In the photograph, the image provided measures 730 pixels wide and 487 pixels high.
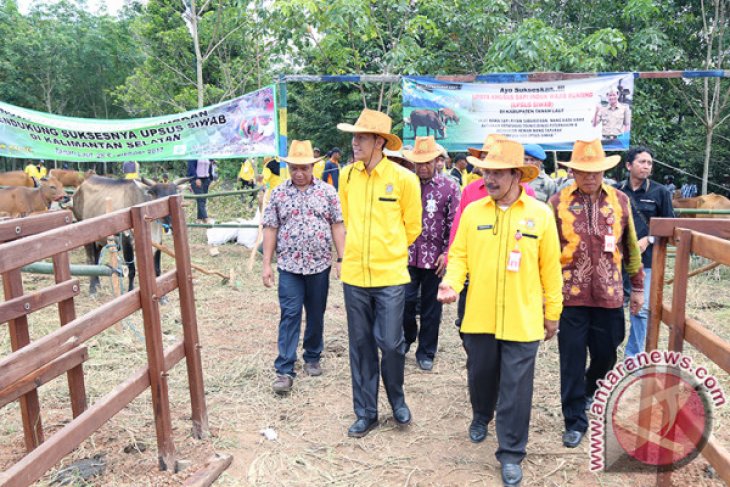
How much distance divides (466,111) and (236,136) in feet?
10.1

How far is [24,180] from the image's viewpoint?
16.5 m

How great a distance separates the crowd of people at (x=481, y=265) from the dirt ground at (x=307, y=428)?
17 centimetres

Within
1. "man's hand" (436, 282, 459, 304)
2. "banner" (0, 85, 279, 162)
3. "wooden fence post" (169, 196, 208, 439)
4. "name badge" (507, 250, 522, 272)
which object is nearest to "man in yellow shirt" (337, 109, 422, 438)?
"man's hand" (436, 282, 459, 304)

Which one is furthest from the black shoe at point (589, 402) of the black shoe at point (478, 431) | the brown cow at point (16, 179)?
the brown cow at point (16, 179)

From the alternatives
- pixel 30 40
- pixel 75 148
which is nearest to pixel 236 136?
pixel 75 148

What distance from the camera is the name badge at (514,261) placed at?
314cm

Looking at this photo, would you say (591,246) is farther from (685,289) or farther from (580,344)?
(685,289)

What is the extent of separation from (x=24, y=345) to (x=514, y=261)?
2.75 meters

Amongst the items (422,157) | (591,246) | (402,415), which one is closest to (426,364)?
(402,415)

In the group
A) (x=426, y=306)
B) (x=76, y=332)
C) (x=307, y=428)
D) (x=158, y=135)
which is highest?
(x=158, y=135)

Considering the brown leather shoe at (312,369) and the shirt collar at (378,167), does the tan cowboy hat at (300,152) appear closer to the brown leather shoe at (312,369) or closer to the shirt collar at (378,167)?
the shirt collar at (378,167)

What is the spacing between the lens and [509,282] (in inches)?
126

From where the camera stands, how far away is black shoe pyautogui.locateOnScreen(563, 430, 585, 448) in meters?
3.68

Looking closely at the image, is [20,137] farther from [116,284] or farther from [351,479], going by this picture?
[351,479]
